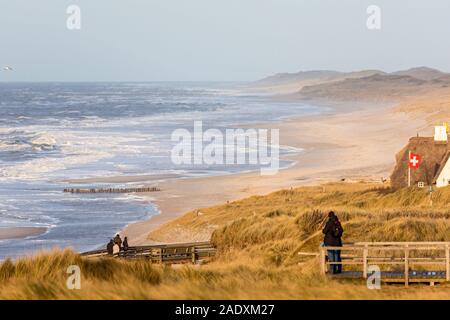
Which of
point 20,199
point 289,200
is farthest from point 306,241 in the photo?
point 20,199

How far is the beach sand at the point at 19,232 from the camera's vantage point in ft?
98.8

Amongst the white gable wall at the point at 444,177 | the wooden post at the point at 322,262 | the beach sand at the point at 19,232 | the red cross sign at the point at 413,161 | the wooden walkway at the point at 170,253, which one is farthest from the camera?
the red cross sign at the point at 413,161

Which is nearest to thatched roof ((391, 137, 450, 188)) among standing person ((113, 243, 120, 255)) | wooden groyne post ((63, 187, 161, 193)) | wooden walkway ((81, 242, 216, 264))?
wooden groyne post ((63, 187, 161, 193))

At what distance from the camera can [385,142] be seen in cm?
6344

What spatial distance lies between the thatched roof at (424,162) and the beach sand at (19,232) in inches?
504

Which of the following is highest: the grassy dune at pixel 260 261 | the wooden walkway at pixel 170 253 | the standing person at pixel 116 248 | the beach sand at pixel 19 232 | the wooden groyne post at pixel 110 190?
the grassy dune at pixel 260 261

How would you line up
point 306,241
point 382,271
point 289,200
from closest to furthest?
point 382,271 → point 306,241 → point 289,200

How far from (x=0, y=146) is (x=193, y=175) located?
2329cm

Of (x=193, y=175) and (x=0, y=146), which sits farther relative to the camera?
(x=0, y=146)

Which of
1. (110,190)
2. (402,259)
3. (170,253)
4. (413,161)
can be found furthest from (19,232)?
(402,259)

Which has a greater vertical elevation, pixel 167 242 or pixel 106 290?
pixel 106 290

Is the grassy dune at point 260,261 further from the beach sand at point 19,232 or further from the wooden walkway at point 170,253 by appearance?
the beach sand at point 19,232

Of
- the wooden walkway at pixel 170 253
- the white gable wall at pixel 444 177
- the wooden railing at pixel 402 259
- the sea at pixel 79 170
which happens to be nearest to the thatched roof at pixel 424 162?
the white gable wall at pixel 444 177

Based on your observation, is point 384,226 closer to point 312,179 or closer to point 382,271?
point 382,271
